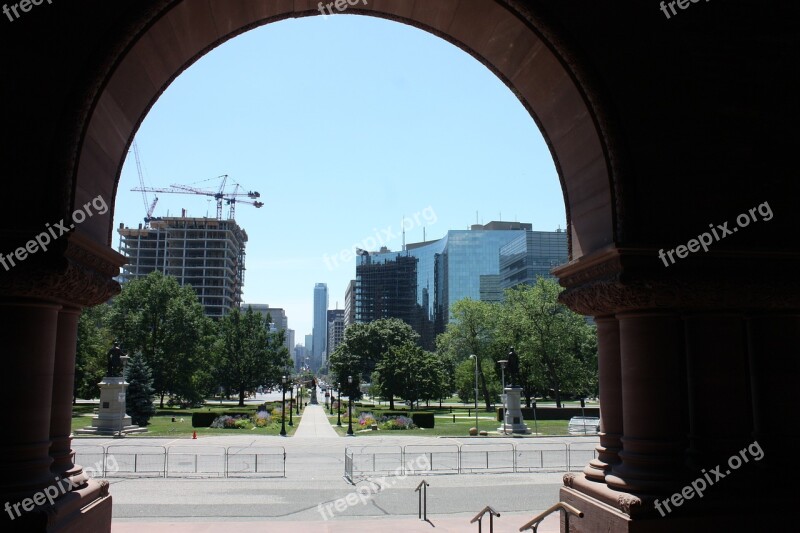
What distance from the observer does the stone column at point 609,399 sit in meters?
8.42

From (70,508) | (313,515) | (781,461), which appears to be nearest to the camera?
(70,508)

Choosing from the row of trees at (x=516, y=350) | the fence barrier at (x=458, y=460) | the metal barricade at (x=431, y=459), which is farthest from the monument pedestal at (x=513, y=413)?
the row of trees at (x=516, y=350)

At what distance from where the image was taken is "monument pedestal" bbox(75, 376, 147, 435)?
3778 centimetres

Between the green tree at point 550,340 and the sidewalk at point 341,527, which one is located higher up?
the green tree at point 550,340

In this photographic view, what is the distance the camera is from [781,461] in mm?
7758

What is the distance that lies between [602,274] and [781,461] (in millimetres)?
3139

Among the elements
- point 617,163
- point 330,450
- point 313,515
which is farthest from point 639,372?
point 330,450

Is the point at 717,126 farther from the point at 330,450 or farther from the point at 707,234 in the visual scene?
the point at 330,450

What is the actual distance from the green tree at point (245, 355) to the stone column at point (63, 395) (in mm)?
67943

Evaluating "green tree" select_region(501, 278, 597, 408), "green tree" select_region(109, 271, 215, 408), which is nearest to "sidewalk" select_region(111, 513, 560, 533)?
Result: "green tree" select_region(501, 278, 597, 408)

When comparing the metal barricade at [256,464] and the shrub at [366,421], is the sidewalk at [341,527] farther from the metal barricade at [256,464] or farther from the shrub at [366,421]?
the shrub at [366,421]

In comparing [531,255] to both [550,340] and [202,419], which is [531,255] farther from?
[202,419]

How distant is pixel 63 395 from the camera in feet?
25.3

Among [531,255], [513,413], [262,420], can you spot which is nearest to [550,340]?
[513,413]
